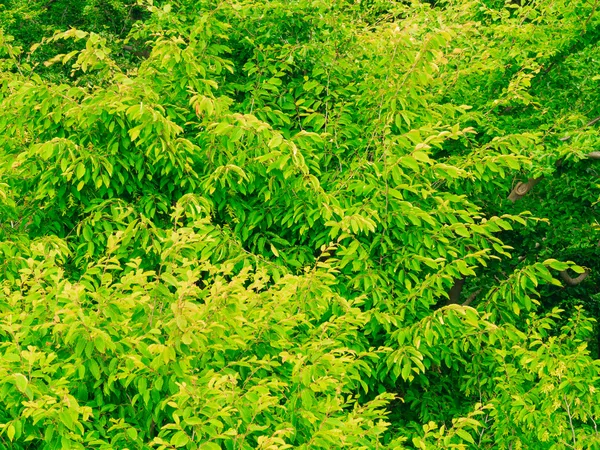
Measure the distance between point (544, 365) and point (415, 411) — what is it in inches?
61.2

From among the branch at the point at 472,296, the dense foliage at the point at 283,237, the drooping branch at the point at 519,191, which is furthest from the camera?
the branch at the point at 472,296

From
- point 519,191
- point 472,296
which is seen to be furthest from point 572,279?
point 519,191

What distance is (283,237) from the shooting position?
20.9ft

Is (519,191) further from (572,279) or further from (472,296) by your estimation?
(572,279)

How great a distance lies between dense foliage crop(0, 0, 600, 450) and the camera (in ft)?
12.8

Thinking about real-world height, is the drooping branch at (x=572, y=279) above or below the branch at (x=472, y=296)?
below

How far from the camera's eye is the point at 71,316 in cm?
363

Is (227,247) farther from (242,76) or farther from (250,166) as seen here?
(242,76)

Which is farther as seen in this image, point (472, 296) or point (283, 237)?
point (472, 296)

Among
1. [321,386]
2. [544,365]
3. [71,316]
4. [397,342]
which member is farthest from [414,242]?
[71,316]

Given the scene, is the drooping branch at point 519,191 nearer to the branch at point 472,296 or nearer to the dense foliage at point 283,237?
the dense foliage at point 283,237

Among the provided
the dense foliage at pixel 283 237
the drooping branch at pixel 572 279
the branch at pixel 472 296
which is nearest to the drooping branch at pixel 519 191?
the dense foliage at pixel 283 237

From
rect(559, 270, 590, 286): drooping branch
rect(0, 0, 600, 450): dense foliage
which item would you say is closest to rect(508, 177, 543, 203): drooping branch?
rect(0, 0, 600, 450): dense foliage

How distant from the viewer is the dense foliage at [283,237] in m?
3.91
